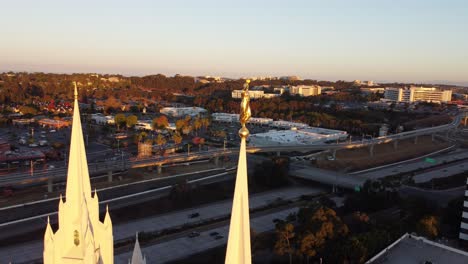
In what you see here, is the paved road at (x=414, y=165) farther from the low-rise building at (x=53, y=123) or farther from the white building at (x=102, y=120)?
the low-rise building at (x=53, y=123)

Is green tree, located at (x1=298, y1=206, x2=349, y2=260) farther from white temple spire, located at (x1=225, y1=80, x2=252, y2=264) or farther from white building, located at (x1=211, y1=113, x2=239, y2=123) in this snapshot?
white building, located at (x1=211, y1=113, x2=239, y2=123)

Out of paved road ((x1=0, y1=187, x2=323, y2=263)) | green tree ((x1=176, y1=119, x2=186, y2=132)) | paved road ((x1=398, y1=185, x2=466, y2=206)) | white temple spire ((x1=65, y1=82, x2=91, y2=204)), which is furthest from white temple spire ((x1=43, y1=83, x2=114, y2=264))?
green tree ((x1=176, y1=119, x2=186, y2=132))

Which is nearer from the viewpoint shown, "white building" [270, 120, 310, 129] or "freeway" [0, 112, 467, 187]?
"freeway" [0, 112, 467, 187]

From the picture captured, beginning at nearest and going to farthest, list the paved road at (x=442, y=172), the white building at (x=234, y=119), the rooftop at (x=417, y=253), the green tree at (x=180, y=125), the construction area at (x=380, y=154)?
the rooftop at (x=417, y=253), the paved road at (x=442, y=172), the construction area at (x=380, y=154), the green tree at (x=180, y=125), the white building at (x=234, y=119)

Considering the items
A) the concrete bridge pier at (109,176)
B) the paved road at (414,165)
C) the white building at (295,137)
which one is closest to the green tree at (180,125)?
the white building at (295,137)

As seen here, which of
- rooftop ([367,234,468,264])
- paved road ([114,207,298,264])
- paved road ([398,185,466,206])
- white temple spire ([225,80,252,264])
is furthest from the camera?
paved road ([398,185,466,206])

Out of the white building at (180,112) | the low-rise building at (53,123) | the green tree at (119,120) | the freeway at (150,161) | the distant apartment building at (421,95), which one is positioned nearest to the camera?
the freeway at (150,161)

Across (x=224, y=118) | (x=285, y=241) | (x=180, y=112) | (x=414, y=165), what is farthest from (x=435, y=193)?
(x=180, y=112)
